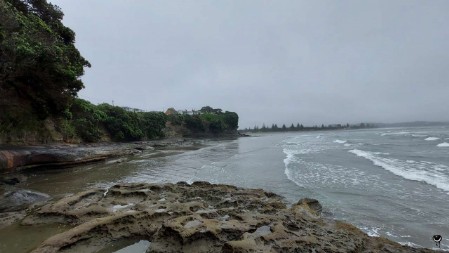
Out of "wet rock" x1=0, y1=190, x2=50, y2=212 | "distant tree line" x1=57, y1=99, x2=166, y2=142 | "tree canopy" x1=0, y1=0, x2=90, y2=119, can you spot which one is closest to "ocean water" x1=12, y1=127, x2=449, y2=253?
"wet rock" x1=0, y1=190, x2=50, y2=212

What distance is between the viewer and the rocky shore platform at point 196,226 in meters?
6.59

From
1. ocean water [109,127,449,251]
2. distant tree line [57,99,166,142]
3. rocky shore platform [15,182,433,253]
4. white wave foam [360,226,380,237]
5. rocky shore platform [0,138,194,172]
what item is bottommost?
white wave foam [360,226,380,237]

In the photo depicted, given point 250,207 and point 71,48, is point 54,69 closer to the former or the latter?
point 71,48

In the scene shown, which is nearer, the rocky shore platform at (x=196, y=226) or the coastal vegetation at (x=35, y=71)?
the rocky shore platform at (x=196, y=226)

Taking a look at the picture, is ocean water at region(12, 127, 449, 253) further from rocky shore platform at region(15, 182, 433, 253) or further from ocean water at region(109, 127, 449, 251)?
rocky shore platform at region(15, 182, 433, 253)

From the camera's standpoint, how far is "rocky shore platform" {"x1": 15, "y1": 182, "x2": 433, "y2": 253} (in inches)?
259

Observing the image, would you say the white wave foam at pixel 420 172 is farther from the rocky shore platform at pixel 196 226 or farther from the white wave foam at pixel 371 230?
the rocky shore platform at pixel 196 226

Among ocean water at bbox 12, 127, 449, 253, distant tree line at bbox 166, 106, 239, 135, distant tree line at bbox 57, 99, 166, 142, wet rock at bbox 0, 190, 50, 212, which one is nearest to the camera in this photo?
ocean water at bbox 12, 127, 449, 253

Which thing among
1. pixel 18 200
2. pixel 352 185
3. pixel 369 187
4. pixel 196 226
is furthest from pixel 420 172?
pixel 18 200

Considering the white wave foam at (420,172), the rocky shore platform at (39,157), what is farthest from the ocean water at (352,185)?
the rocky shore platform at (39,157)

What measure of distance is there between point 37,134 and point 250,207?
78.4ft

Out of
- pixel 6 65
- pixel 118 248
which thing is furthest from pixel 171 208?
pixel 6 65

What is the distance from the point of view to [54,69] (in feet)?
53.7

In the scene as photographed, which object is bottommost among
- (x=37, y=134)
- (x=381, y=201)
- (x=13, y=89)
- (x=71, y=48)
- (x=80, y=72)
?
(x=381, y=201)
